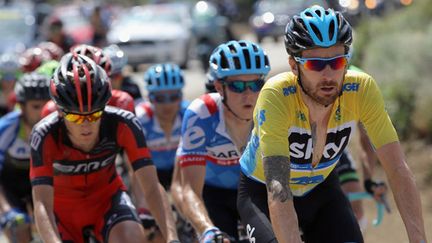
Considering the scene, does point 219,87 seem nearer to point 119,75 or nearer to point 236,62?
point 236,62

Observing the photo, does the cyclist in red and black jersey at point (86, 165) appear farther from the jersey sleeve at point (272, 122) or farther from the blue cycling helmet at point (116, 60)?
the blue cycling helmet at point (116, 60)

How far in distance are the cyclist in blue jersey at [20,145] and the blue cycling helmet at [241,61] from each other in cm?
223

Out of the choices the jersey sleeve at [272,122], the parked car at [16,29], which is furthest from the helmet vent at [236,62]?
the parked car at [16,29]

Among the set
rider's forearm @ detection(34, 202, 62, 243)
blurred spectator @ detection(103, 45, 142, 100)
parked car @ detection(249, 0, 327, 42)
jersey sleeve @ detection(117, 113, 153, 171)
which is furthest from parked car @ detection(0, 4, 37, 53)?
rider's forearm @ detection(34, 202, 62, 243)

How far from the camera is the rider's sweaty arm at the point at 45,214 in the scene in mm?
5566

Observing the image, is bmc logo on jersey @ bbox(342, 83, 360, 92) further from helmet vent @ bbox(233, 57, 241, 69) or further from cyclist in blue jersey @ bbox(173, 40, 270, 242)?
helmet vent @ bbox(233, 57, 241, 69)

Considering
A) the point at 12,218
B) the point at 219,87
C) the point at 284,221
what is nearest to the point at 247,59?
the point at 219,87

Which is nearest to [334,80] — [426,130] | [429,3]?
[426,130]

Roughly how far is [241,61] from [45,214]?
1718 millimetres

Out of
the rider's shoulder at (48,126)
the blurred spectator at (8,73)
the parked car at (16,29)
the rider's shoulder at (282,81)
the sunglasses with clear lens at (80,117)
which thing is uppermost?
the rider's shoulder at (282,81)

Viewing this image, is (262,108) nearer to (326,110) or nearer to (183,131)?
(326,110)

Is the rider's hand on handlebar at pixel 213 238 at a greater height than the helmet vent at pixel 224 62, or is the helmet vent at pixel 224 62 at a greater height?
the helmet vent at pixel 224 62

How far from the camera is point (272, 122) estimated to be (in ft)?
15.6

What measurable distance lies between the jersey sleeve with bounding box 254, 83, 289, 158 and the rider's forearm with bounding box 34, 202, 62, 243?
1.48 m
